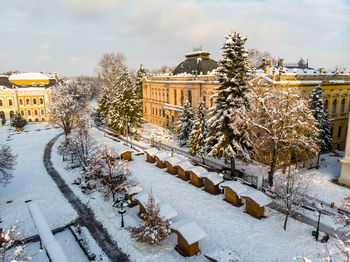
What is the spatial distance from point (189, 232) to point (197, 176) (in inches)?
336

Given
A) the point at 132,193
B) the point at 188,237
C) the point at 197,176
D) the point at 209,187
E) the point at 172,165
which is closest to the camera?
the point at 188,237

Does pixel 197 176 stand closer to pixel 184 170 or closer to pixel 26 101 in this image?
pixel 184 170

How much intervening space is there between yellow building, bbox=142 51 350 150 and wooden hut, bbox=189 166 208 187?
869cm

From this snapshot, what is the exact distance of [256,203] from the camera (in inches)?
653

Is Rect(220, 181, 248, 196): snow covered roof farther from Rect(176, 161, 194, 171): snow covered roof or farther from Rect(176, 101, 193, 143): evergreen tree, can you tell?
Rect(176, 101, 193, 143): evergreen tree

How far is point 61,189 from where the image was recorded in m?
22.7

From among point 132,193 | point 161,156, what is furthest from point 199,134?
point 132,193

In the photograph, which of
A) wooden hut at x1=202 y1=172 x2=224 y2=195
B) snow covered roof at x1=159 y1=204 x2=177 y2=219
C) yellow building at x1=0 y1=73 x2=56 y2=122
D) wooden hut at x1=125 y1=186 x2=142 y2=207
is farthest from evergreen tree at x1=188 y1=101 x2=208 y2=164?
yellow building at x1=0 y1=73 x2=56 y2=122

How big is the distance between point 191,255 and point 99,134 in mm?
36061

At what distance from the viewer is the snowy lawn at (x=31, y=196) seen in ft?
57.7

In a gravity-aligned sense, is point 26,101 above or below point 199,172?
above


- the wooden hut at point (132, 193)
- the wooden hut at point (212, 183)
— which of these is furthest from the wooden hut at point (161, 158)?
the wooden hut at point (132, 193)

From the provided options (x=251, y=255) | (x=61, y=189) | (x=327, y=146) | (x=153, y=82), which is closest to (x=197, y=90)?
(x=153, y=82)

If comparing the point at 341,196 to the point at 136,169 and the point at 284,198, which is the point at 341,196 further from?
the point at 136,169
